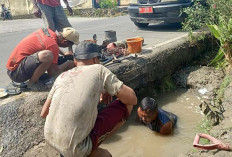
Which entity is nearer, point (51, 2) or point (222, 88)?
point (222, 88)

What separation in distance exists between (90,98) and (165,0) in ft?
20.7

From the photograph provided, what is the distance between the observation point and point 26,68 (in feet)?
12.0

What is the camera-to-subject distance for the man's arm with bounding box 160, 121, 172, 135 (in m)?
4.03

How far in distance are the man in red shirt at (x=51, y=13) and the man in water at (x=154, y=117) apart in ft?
10.2

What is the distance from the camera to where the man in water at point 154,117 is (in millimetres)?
3739

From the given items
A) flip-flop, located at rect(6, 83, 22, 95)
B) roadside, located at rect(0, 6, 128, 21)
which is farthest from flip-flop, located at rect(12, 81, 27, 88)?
roadside, located at rect(0, 6, 128, 21)

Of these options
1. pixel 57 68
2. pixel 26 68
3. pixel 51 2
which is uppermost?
pixel 51 2

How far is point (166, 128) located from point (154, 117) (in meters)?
0.32

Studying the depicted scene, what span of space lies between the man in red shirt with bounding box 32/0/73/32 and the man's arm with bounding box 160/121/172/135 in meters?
3.35

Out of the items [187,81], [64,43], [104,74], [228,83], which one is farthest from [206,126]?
[64,43]

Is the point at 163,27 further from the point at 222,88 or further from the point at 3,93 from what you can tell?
the point at 3,93

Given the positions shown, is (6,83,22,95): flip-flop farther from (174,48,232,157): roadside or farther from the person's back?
(174,48,232,157): roadside

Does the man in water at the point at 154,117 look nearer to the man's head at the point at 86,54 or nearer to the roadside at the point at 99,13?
the man's head at the point at 86,54

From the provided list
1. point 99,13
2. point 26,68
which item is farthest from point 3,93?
point 99,13
